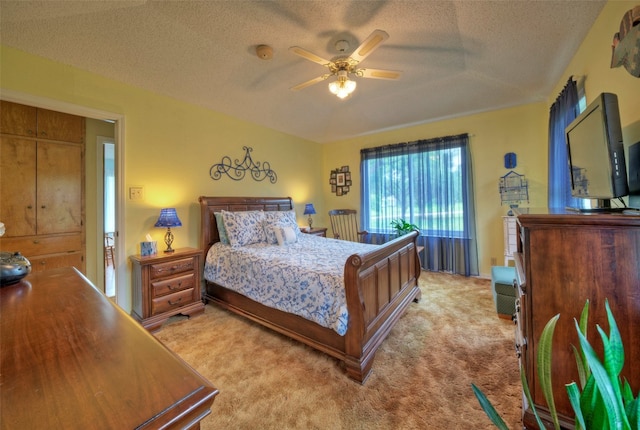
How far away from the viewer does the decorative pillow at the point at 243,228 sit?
122 inches

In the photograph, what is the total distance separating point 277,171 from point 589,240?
156 inches

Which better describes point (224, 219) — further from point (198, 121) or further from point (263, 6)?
point (263, 6)

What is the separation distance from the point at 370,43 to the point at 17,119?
403 cm

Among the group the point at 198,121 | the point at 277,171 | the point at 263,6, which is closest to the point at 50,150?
the point at 198,121

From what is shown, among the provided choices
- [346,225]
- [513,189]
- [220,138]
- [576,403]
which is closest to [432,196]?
[513,189]

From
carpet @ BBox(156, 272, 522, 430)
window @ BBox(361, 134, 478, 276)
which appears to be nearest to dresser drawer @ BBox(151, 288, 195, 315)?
carpet @ BBox(156, 272, 522, 430)

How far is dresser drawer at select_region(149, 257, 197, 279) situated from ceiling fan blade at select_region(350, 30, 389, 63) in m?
2.64

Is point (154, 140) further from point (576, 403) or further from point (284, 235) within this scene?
point (576, 403)

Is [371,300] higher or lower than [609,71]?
lower

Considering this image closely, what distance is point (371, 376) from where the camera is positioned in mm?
1822

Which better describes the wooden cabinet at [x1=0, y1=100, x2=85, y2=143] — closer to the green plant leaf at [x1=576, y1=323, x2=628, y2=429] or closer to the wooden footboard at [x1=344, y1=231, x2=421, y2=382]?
the wooden footboard at [x1=344, y1=231, x2=421, y2=382]

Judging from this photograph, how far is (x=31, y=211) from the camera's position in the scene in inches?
117

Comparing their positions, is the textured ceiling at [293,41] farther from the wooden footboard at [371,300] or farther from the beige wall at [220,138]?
the wooden footboard at [371,300]

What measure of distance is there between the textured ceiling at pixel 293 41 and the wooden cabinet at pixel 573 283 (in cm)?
184
